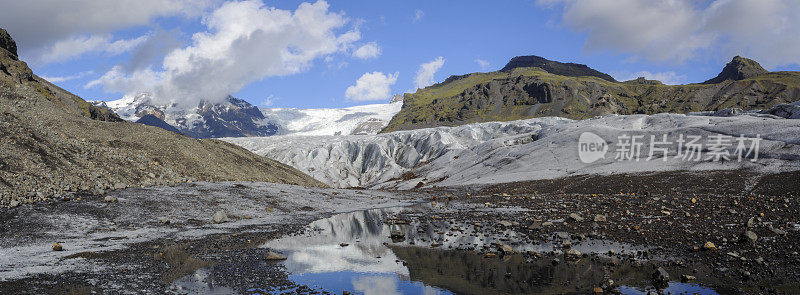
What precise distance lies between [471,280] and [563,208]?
2063cm

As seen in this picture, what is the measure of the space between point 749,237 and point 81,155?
5014 cm

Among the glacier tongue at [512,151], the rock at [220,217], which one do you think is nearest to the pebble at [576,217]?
the rock at [220,217]

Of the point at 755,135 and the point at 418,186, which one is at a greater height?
the point at 755,135

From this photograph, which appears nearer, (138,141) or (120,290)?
(120,290)

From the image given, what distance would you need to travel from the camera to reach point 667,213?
27.5 meters

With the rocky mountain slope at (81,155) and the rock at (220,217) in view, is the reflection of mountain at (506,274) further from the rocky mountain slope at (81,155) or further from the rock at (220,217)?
the rocky mountain slope at (81,155)

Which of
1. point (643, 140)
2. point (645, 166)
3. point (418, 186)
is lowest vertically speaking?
point (418, 186)

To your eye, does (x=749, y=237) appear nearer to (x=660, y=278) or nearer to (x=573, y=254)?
(x=660, y=278)

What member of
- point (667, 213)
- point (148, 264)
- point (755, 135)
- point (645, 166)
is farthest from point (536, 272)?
point (755, 135)

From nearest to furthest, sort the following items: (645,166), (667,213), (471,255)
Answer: (471,255) → (667,213) → (645,166)

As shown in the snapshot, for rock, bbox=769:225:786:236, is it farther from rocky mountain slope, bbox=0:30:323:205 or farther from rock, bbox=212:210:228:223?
rocky mountain slope, bbox=0:30:323:205

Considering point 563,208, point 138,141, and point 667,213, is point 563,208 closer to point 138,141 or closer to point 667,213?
point 667,213

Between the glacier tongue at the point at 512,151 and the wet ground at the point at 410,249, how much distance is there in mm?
23211

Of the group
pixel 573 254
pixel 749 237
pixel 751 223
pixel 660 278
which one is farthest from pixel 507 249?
pixel 751 223
